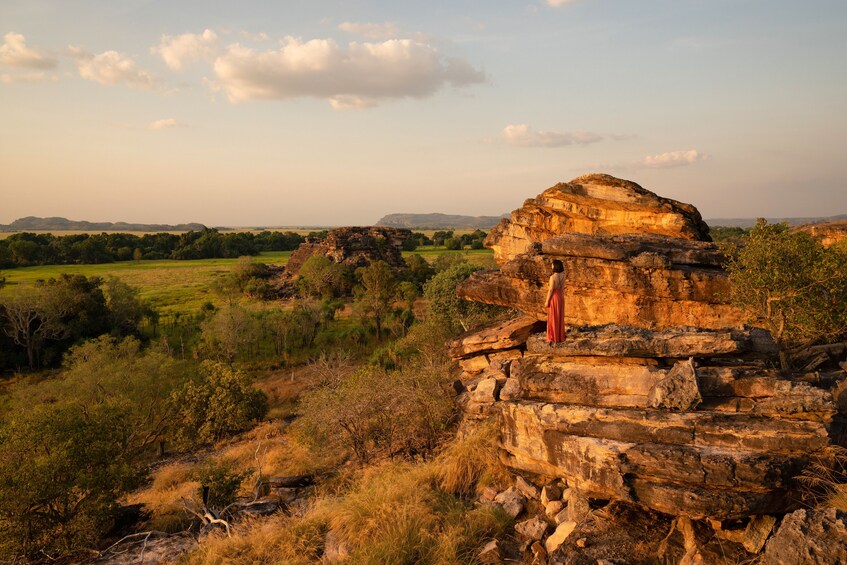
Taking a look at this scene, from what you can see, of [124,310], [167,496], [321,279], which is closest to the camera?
[167,496]

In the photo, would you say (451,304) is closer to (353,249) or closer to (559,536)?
(559,536)

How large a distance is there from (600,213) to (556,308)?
50.0ft

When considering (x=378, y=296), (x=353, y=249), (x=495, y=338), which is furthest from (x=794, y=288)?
(x=353, y=249)

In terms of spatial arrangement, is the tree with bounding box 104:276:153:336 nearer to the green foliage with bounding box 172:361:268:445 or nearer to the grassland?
the grassland

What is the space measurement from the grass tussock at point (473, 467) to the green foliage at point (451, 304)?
1015 inches

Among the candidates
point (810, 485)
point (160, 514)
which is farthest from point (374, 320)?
point (810, 485)

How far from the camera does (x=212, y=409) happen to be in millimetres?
29000

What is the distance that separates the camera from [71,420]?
618 inches

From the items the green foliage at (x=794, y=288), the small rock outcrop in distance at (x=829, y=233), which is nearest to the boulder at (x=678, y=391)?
the green foliage at (x=794, y=288)

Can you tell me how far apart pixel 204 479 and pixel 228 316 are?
32.1 metres

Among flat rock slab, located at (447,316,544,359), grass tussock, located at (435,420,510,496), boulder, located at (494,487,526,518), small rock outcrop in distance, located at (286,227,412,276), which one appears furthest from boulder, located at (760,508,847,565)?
small rock outcrop in distance, located at (286,227,412,276)

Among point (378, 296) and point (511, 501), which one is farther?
point (378, 296)

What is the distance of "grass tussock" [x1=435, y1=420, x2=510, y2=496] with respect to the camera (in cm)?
973

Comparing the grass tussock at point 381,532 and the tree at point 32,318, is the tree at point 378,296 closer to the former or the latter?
the tree at point 32,318
